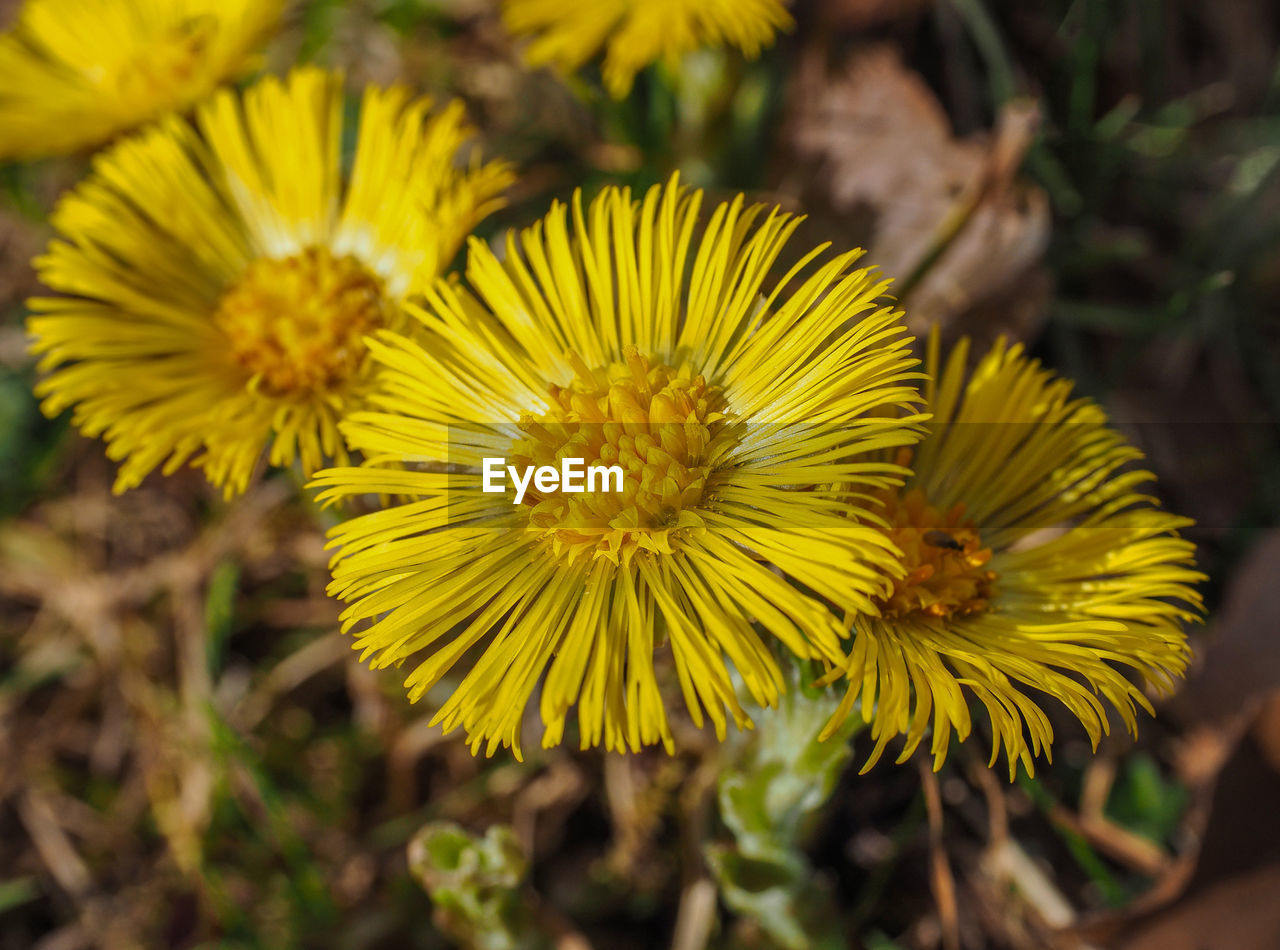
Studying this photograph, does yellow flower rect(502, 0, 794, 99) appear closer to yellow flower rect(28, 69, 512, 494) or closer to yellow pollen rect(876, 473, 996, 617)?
yellow flower rect(28, 69, 512, 494)

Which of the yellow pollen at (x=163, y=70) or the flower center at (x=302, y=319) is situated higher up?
the yellow pollen at (x=163, y=70)

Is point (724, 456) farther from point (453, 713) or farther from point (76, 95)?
point (76, 95)

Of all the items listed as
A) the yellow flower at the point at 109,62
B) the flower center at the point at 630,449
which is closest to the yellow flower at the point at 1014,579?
the flower center at the point at 630,449

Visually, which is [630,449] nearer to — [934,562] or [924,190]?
[934,562]

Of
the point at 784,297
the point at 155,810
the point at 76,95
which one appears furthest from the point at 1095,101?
the point at 155,810

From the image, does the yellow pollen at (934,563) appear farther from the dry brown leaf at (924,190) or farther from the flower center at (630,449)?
the dry brown leaf at (924,190)

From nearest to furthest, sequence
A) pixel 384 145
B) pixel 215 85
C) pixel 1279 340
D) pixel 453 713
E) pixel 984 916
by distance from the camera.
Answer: pixel 453 713, pixel 384 145, pixel 984 916, pixel 215 85, pixel 1279 340

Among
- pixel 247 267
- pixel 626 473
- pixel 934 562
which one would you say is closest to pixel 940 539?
pixel 934 562

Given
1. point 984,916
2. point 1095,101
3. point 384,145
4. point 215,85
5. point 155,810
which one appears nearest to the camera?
point 384,145
